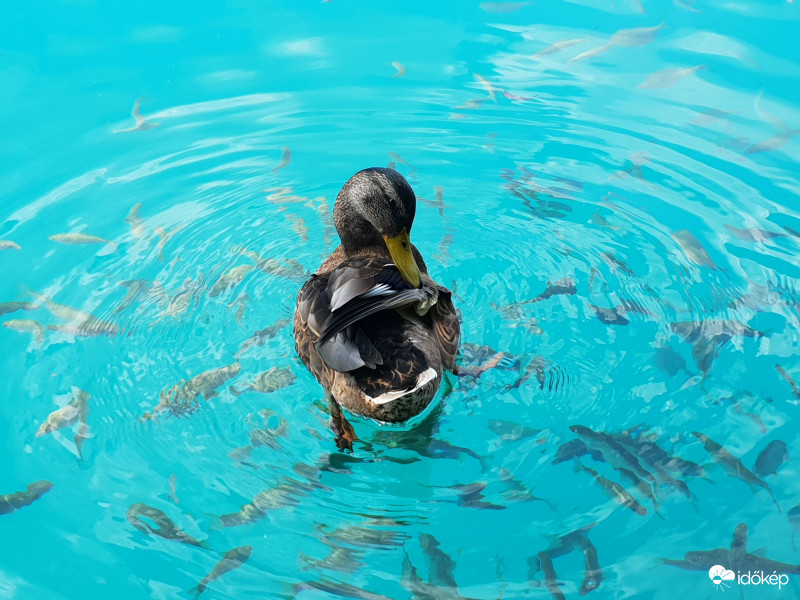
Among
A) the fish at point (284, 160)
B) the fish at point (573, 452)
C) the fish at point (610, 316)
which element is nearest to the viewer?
the fish at point (573, 452)

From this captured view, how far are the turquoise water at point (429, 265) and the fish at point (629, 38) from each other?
0.03 m

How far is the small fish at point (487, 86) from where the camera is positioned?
6.37 meters

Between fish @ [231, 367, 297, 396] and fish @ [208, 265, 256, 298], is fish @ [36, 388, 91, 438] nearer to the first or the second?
fish @ [231, 367, 297, 396]

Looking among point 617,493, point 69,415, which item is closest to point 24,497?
point 69,415

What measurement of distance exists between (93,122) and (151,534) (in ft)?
13.2

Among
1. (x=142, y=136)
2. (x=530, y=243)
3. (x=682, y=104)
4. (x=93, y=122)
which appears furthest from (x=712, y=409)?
(x=93, y=122)

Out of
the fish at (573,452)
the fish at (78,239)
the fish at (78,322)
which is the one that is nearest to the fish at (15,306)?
the fish at (78,322)

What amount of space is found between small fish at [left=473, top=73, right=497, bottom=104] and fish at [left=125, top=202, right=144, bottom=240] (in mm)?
2841

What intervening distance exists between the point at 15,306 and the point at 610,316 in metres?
3.32

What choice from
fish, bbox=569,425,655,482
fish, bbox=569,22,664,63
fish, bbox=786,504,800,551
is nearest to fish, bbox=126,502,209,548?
fish, bbox=569,425,655,482

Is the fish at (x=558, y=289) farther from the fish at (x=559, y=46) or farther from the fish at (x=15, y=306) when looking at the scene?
the fish at (x=559, y=46)

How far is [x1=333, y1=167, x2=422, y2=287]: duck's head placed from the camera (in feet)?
13.2

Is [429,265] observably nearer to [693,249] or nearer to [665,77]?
[693,249]

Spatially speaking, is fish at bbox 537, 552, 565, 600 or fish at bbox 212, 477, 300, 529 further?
fish at bbox 212, 477, 300, 529
